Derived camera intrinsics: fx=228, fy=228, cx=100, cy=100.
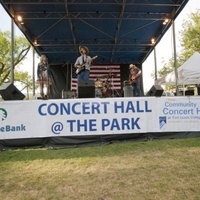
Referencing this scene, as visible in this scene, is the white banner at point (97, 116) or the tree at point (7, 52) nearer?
the white banner at point (97, 116)

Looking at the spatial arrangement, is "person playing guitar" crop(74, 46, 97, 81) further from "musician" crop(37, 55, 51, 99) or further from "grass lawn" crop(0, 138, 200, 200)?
"grass lawn" crop(0, 138, 200, 200)

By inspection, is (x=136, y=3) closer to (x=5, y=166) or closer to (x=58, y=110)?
(x=58, y=110)

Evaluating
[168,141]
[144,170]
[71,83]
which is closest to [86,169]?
[144,170]

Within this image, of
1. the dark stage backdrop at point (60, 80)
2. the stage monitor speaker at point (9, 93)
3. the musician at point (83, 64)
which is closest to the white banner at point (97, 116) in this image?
the stage monitor speaker at point (9, 93)

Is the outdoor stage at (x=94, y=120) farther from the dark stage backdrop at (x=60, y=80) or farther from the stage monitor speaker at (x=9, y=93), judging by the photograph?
the dark stage backdrop at (x=60, y=80)

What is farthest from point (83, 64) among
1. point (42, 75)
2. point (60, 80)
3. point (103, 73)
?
point (60, 80)

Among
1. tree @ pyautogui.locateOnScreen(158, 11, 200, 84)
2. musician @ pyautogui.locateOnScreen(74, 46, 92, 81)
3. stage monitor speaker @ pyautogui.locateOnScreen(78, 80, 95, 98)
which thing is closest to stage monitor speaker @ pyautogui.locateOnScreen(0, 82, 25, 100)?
stage monitor speaker @ pyautogui.locateOnScreen(78, 80, 95, 98)

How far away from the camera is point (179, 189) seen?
8.16ft

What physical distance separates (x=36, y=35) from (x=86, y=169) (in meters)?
9.14

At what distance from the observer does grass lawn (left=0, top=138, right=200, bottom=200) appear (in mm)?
2484

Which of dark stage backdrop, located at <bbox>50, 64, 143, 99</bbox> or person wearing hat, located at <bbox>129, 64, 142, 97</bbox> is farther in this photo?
dark stage backdrop, located at <bbox>50, 64, 143, 99</bbox>

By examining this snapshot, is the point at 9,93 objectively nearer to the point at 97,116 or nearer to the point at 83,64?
the point at 97,116

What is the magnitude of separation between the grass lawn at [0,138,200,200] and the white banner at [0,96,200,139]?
44 cm

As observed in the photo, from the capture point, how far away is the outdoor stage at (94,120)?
4770 mm
